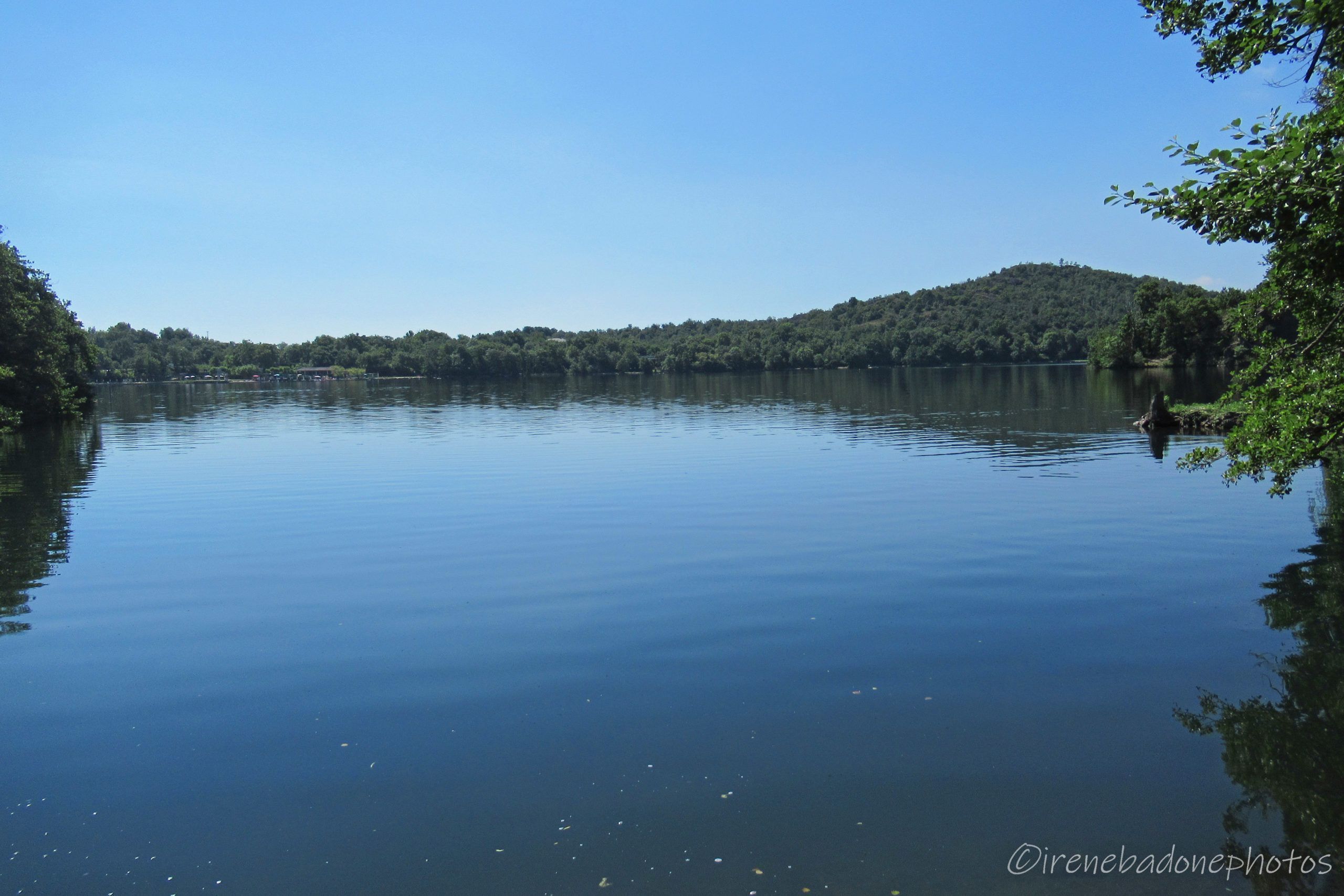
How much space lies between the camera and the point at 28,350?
176 feet

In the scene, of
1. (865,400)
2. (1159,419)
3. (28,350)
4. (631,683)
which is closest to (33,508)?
(631,683)

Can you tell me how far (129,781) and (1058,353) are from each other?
208609mm

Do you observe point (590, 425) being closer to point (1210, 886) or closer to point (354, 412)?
point (354, 412)

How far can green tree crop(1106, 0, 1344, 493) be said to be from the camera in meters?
8.48

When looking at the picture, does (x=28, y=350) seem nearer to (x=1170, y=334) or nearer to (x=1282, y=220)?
(x=1282, y=220)

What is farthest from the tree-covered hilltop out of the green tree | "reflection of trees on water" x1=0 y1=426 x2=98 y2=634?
the green tree

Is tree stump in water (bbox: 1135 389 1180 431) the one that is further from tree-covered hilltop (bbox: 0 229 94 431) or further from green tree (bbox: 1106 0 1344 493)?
tree-covered hilltop (bbox: 0 229 94 431)

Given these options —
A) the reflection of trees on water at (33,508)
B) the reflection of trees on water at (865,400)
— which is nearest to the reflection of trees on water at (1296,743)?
the reflection of trees on water at (33,508)

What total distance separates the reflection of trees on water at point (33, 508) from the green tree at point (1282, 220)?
16707mm

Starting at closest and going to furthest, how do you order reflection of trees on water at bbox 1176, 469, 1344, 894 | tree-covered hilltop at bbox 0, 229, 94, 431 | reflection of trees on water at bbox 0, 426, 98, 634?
reflection of trees on water at bbox 1176, 469, 1344, 894, reflection of trees on water at bbox 0, 426, 98, 634, tree-covered hilltop at bbox 0, 229, 94, 431

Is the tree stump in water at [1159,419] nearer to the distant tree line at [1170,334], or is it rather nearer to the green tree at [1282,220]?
the green tree at [1282,220]

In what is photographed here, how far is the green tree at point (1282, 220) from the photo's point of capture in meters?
8.48

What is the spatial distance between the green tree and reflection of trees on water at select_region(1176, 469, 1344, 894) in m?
2.11

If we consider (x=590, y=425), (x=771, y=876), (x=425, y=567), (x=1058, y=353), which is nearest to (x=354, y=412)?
(x=590, y=425)
